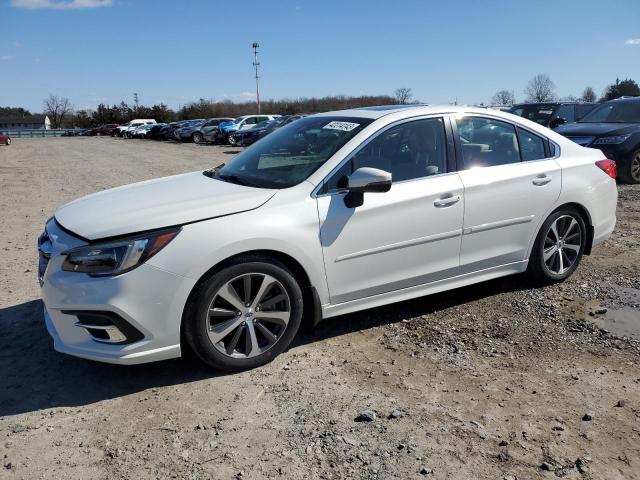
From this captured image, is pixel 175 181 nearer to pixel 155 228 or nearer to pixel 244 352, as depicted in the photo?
pixel 155 228

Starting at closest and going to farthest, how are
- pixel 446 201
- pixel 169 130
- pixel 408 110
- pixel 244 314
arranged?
pixel 244 314 < pixel 446 201 < pixel 408 110 < pixel 169 130

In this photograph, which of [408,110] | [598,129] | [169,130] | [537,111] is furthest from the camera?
[169,130]

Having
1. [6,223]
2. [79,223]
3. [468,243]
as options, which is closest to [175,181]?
[79,223]

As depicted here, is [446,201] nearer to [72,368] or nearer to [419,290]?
[419,290]

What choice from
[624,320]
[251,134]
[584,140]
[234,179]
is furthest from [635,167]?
[251,134]

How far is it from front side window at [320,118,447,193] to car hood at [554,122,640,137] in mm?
7833

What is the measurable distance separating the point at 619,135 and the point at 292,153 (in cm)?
870

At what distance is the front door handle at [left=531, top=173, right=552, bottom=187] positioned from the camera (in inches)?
181

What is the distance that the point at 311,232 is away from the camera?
11.8 feet

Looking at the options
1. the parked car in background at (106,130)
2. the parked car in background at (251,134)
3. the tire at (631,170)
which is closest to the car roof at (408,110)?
the tire at (631,170)

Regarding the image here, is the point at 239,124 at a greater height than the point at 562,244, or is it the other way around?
the point at 239,124

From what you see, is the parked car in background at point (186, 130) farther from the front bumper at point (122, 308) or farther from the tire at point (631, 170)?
the front bumper at point (122, 308)

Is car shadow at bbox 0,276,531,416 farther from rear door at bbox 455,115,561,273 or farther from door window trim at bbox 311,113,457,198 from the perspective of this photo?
door window trim at bbox 311,113,457,198

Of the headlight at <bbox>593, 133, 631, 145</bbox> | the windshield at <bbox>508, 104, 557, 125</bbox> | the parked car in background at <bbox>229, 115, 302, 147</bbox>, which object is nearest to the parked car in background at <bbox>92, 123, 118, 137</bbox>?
the parked car in background at <bbox>229, 115, 302, 147</bbox>
